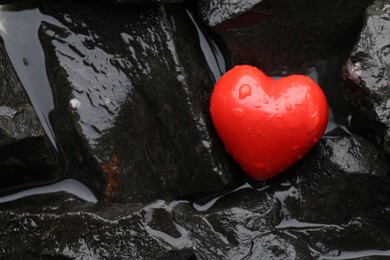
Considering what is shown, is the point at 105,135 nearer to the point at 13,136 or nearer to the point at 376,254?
the point at 13,136

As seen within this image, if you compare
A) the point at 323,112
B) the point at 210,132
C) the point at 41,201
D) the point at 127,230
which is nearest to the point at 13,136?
the point at 41,201

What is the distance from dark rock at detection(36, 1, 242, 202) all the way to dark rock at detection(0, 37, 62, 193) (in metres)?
0.16

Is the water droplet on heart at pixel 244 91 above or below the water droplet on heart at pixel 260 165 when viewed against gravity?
above

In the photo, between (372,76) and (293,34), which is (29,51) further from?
(372,76)

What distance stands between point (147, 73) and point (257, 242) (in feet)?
3.73

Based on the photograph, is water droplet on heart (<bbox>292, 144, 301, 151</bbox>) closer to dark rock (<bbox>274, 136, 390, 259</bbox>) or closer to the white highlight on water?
dark rock (<bbox>274, 136, 390, 259</bbox>)

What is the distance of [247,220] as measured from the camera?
148 inches

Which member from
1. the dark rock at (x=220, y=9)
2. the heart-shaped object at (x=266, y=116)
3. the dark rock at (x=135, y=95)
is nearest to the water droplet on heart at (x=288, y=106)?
the heart-shaped object at (x=266, y=116)

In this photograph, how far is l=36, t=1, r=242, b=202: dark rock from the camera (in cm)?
386

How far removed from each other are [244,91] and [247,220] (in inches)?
28.0

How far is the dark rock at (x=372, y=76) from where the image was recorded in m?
3.66

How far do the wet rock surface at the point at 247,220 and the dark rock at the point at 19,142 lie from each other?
0.14 meters

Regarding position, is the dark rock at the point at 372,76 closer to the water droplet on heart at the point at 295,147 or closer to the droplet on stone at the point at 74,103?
the water droplet on heart at the point at 295,147

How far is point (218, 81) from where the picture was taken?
3.91m
